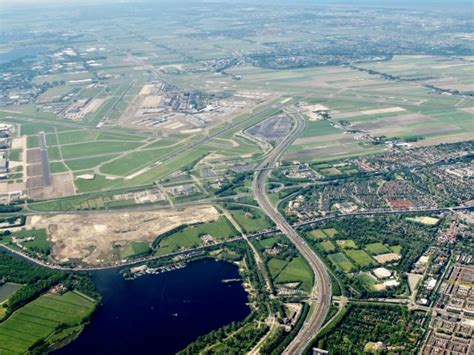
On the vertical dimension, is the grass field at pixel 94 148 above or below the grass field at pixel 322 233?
below

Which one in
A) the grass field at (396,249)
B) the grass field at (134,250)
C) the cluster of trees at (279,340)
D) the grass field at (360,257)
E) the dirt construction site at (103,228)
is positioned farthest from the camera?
the dirt construction site at (103,228)

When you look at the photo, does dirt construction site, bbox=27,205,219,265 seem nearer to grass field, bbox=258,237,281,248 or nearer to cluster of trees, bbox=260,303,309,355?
grass field, bbox=258,237,281,248

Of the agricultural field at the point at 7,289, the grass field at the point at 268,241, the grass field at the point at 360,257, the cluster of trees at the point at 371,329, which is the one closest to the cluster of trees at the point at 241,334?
the cluster of trees at the point at 371,329

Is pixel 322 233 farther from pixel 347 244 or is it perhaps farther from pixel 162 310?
pixel 162 310

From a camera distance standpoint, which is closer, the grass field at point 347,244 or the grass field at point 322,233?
the grass field at point 347,244

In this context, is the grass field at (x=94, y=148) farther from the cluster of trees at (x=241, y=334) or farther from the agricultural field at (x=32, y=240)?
the cluster of trees at (x=241, y=334)

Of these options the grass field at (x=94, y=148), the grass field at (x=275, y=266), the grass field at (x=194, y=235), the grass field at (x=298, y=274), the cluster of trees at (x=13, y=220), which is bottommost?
the cluster of trees at (x=13, y=220)

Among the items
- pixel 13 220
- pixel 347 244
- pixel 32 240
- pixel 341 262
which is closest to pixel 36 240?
pixel 32 240
